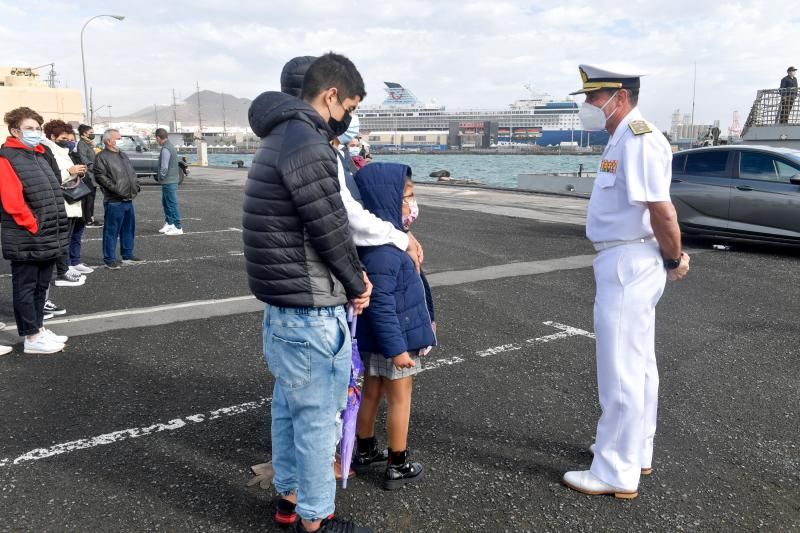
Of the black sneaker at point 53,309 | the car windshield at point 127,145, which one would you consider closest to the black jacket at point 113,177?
the black sneaker at point 53,309

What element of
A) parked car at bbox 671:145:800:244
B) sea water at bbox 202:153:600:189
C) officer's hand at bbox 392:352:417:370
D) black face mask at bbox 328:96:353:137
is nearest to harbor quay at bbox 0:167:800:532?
officer's hand at bbox 392:352:417:370

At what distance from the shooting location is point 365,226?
8.51 ft

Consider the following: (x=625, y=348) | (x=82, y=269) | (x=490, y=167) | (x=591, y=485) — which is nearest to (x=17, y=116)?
(x=82, y=269)

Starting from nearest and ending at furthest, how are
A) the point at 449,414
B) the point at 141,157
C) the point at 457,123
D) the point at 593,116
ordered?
the point at 593,116
the point at 449,414
the point at 141,157
the point at 457,123

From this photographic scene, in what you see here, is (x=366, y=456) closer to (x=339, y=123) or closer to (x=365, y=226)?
(x=365, y=226)

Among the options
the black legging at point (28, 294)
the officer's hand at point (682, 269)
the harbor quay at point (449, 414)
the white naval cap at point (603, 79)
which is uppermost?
the white naval cap at point (603, 79)

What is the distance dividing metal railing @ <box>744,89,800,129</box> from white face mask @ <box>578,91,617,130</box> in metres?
17.5

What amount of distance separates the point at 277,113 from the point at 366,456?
187 cm

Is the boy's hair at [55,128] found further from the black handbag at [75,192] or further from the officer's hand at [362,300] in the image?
the officer's hand at [362,300]

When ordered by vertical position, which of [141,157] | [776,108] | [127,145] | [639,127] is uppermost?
[776,108]

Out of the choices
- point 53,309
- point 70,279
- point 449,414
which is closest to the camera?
point 449,414

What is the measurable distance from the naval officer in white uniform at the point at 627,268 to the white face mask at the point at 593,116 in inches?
1.6

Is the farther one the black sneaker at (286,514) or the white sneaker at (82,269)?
the white sneaker at (82,269)

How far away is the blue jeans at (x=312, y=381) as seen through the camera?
233 centimetres
